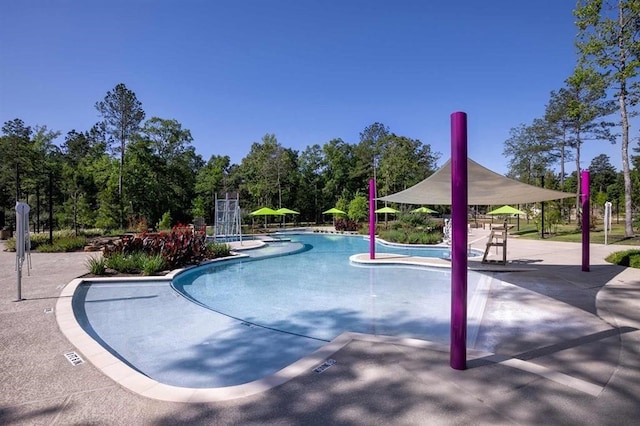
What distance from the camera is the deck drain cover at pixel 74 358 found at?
329 centimetres

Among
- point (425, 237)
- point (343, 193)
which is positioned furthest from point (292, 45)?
point (343, 193)

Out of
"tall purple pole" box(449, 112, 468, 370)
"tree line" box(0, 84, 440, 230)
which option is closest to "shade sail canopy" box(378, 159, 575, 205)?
"tall purple pole" box(449, 112, 468, 370)

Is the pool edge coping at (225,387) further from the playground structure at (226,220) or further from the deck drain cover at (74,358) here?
the playground structure at (226,220)

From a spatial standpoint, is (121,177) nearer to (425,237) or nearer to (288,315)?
(425,237)

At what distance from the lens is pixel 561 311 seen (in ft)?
16.5

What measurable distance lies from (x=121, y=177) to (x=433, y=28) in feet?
82.2

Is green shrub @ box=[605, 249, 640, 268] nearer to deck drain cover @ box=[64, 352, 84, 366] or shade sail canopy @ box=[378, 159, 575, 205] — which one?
shade sail canopy @ box=[378, 159, 575, 205]

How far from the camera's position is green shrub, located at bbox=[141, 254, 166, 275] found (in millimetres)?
8391

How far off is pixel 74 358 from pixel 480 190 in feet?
25.5

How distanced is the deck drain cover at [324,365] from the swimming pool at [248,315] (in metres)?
0.85

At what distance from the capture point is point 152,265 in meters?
8.45

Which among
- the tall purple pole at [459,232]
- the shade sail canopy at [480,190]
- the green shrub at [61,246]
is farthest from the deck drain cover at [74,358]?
the green shrub at [61,246]

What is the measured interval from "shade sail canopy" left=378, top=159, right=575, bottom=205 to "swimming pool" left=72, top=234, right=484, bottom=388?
2.10 meters

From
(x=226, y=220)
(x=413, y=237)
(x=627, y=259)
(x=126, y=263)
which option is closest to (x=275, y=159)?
(x=226, y=220)
